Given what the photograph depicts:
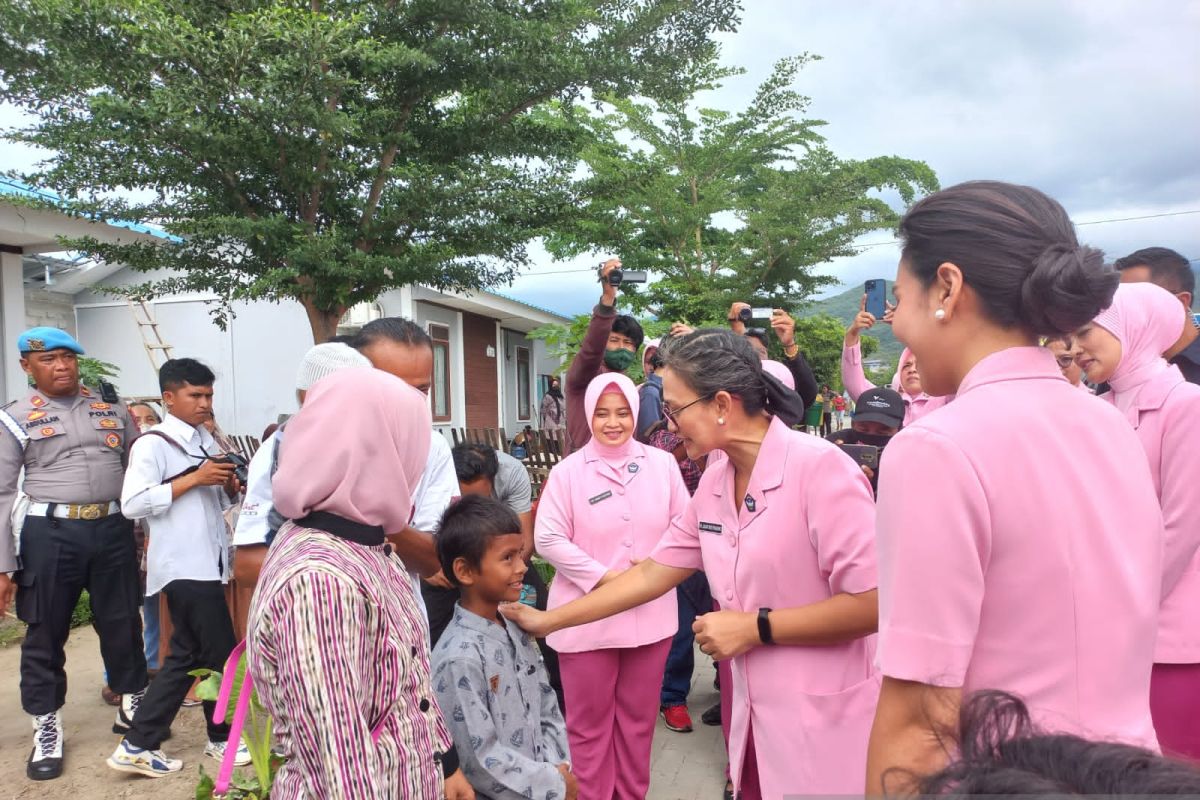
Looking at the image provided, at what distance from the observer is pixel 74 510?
13.6ft

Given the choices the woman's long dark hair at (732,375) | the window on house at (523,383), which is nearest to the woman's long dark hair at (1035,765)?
the woman's long dark hair at (732,375)

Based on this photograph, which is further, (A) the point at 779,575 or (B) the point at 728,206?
(B) the point at 728,206

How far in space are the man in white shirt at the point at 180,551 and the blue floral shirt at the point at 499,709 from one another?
219 centimetres

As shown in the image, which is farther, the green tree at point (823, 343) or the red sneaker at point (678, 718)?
the green tree at point (823, 343)

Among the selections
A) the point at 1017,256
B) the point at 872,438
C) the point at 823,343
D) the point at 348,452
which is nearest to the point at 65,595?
the point at 348,452

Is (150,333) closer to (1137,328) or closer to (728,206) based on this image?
(728,206)

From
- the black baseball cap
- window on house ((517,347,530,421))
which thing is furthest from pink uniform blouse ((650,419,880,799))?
window on house ((517,347,530,421))

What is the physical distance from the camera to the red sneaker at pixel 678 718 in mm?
4414

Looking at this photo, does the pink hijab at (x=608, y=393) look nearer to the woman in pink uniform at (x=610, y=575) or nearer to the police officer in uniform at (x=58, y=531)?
the woman in pink uniform at (x=610, y=575)

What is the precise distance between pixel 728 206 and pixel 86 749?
11.7 metres

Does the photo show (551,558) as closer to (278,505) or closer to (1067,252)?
(278,505)

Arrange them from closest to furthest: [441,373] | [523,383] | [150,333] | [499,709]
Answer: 1. [499,709]
2. [150,333]
3. [441,373]
4. [523,383]

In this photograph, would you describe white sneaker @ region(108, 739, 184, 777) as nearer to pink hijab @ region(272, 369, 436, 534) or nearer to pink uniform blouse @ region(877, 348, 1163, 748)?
pink hijab @ region(272, 369, 436, 534)

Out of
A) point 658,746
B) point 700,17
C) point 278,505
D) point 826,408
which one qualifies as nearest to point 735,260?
point 700,17
